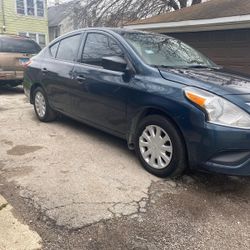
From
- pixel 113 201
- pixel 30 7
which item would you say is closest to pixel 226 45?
pixel 113 201

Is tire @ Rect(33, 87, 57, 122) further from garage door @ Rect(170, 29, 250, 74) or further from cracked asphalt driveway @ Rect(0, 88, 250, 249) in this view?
garage door @ Rect(170, 29, 250, 74)

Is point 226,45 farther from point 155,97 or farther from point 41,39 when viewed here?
point 41,39

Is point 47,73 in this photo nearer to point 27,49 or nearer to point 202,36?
point 27,49

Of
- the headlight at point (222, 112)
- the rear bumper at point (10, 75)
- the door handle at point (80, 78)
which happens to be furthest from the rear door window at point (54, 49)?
the rear bumper at point (10, 75)

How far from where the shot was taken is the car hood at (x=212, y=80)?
309 cm

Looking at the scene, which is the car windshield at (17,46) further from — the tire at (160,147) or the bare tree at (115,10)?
the tire at (160,147)

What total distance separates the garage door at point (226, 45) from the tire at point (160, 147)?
582cm

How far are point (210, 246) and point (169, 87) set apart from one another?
161cm

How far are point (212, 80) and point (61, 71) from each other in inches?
98.7

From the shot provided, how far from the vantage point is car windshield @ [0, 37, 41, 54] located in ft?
28.8

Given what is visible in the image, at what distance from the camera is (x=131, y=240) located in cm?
241

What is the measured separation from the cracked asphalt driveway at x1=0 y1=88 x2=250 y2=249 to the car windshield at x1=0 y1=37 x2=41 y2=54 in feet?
17.1

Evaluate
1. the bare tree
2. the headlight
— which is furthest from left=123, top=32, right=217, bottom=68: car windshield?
the bare tree

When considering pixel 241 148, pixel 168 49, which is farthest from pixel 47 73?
pixel 241 148
